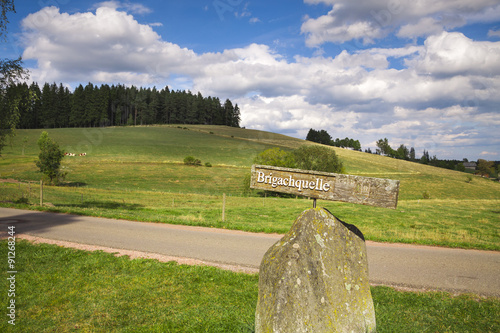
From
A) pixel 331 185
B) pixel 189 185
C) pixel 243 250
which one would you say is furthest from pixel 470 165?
pixel 331 185

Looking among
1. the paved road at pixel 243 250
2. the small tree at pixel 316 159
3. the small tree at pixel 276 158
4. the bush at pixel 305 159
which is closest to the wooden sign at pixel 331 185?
the paved road at pixel 243 250

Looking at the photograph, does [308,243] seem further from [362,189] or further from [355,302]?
[362,189]

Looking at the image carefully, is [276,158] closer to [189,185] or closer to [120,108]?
[189,185]

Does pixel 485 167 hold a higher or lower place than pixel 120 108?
lower

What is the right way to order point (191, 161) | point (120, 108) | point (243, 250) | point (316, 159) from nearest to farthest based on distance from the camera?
point (243, 250), point (316, 159), point (191, 161), point (120, 108)

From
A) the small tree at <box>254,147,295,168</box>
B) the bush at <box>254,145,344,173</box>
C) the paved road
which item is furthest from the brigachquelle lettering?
the small tree at <box>254,147,295,168</box>

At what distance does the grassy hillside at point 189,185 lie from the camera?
2123cm

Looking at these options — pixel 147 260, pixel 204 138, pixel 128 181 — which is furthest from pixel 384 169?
pixel 147 260

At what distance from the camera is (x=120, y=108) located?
11569 cm

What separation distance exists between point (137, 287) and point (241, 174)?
159ft

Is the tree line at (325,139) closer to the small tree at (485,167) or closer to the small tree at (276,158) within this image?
the small tree at (485,167)

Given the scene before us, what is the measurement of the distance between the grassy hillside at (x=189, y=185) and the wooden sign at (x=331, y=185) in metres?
8.78

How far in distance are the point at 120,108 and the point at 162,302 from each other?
404ft

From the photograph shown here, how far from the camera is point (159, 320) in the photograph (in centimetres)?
509
